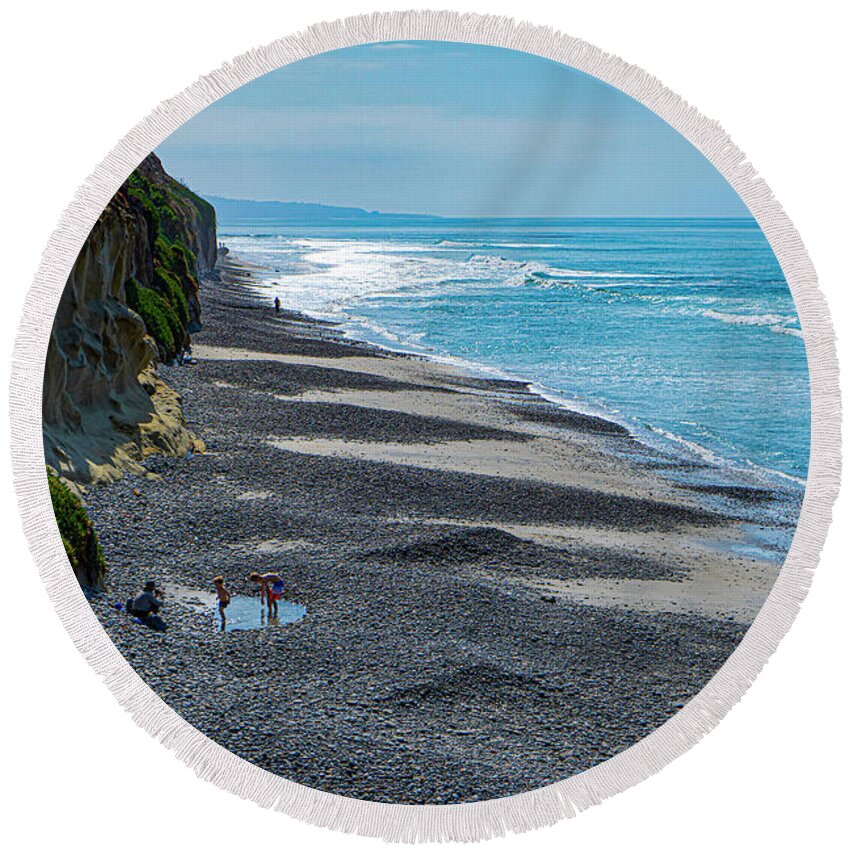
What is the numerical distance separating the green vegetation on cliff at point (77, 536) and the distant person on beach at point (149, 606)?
0.21 meters

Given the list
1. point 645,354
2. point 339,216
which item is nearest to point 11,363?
A: point 339,216

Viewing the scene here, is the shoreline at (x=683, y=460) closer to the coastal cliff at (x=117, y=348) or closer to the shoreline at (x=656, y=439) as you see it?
the shoreline at (x=656, y=439)

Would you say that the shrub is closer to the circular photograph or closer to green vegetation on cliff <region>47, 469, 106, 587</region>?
the circular photograph

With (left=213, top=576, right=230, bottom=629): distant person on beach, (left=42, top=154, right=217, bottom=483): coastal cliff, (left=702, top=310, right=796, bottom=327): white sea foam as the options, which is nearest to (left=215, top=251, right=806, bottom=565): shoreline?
(left=702, top=310, right=796, bottom=327): white sea foam

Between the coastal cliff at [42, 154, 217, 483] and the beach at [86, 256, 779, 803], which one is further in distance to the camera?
the coastal cliff at [42, 154, 217, 483]

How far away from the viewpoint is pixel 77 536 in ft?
16.3

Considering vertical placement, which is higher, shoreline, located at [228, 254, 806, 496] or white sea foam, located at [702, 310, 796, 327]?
white sea foam, located at [702, 310, 796, 327]

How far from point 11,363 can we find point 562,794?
3.17 meters

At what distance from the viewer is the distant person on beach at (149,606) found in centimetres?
492

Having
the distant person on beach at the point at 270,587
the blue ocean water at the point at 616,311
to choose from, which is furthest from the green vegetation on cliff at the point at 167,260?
the distant person on beach at the point at 270,587

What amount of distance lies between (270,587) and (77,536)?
1012 mm

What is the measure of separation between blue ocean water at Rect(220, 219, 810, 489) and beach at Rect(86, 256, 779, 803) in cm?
50

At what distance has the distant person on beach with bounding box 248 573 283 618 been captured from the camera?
5.14 meters

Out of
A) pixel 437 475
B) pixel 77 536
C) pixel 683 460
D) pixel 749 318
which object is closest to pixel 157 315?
pixel 437 475
